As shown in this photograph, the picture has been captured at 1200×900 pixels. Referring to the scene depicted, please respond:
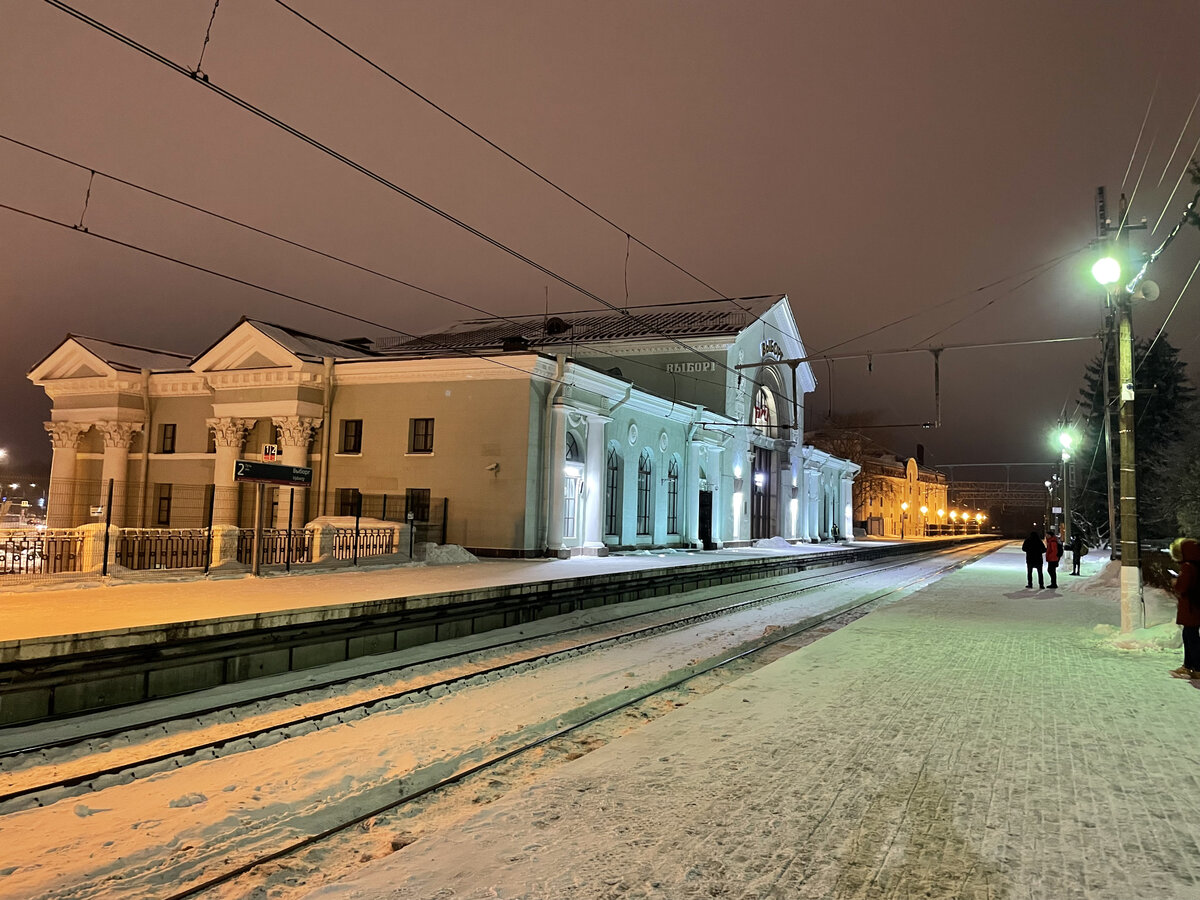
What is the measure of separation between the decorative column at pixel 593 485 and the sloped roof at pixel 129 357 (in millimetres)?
17404

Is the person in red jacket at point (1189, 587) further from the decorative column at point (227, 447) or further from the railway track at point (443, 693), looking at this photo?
the decorative column at point (227, 447)

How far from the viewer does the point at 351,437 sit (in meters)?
30.4

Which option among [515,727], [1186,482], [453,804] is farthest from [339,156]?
[1186,482]

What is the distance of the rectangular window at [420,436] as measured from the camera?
29.3 m

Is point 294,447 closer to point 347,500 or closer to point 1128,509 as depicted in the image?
point 347,500

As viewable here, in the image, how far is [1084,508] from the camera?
43.7 m

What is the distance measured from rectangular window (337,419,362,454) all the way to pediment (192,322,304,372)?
9.36 feet

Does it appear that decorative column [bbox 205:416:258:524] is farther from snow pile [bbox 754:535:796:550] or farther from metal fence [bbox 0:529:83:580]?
snow pile [bbox 754:535:796:550]

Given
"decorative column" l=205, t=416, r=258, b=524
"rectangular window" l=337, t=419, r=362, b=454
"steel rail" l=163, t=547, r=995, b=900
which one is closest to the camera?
"steel rail" l=163, t=547, r=995, b=900

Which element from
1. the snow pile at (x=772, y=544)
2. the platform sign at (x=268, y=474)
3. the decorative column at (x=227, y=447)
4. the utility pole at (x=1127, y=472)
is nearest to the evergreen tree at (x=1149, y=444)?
the utility pole at (x=1127, y=472)

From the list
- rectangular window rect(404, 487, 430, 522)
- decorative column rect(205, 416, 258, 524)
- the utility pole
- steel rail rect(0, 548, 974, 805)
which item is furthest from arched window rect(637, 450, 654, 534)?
the utility pole

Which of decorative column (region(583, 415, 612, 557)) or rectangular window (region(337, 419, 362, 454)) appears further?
decorative column (region(583, 415, 612, 557))

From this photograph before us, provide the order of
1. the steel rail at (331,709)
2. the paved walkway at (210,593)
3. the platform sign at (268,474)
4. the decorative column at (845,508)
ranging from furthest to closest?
1. the decorative column at (845,508)
2. the platform sign at (268,474)
3. the paved walkway at (210,593)
4. the steel rail at (331,709)

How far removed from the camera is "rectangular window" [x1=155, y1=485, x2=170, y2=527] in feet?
111
